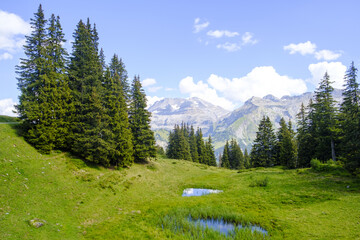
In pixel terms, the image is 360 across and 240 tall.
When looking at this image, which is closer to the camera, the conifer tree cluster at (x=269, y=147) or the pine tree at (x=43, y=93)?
the pine tree at (x=43, y=93)

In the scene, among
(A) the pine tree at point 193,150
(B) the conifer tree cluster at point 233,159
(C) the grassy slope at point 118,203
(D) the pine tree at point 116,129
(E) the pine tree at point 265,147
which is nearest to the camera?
(C) the grassy slope at point 118,203

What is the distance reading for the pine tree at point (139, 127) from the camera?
4325 centimetres

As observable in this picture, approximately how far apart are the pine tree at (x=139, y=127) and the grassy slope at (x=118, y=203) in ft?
45.2

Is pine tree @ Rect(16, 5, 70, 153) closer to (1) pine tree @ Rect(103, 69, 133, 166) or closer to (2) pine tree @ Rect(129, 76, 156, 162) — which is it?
(1) pine tree @ Rect(103, 69, 133, 166)

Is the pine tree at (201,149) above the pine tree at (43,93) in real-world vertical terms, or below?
below

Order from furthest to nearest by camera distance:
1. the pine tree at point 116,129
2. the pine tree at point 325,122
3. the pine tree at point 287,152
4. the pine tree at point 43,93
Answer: the pine tree at point 287,152 < the pine tree at point 325,122 < the pine tree at point 116,129 < the pine tree at point 43,93

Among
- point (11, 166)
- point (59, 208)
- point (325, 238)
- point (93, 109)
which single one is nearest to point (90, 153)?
point (93, 109)

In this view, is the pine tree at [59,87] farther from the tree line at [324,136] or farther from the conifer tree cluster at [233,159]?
the conifer tree cluster at [233,159]

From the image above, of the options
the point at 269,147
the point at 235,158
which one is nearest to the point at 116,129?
the point at 269,147

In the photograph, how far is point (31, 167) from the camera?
20.4 m

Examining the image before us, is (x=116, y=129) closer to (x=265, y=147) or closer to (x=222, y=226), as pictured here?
(x=222, y=226)

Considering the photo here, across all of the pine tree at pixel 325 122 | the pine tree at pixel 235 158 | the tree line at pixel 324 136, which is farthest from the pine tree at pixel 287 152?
the pine tree at pixel 235 158

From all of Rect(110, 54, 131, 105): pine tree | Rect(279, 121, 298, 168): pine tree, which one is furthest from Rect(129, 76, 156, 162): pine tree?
Rect(279, 121, 298, 168): pine tree

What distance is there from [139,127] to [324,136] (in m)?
43.1
